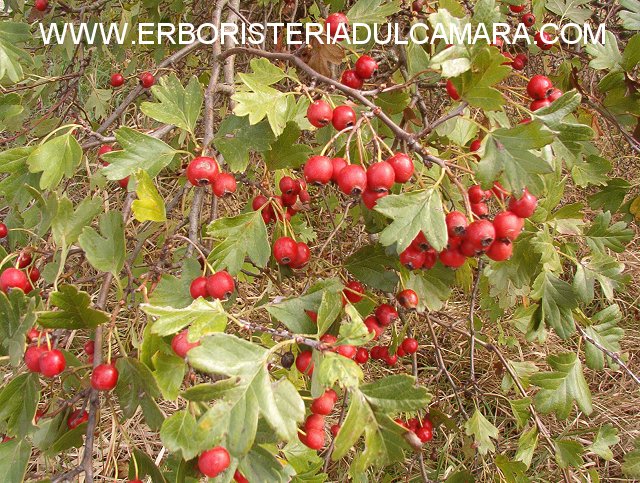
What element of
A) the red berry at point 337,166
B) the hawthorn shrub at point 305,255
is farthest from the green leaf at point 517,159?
the red berry at point 337,166

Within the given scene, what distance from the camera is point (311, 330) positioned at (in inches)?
41.6

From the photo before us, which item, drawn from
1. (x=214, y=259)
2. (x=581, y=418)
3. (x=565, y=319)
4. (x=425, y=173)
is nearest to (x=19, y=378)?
(x=214, y=259)

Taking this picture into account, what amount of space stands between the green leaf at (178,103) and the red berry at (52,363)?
0.61 m

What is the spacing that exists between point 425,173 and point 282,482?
0.83 metres

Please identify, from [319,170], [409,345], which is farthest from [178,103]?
[409,345]

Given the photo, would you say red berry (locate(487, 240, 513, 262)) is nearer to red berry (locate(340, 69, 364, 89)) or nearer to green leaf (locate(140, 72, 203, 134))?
red berry (locate(340, 69, 364, 89))

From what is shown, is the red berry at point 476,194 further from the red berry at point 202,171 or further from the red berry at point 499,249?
the red berry at point 202,171

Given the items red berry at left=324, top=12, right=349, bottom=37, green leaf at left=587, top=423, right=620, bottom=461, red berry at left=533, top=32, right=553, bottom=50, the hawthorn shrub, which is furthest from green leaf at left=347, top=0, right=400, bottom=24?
green leaf at left=587, top=423, right=620, bottom=461

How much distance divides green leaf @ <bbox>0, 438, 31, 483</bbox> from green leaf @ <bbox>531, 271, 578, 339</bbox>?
3.69 ft

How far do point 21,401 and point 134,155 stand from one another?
0.55m

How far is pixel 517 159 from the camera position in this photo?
3.30 ft

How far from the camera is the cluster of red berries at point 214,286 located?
3.44ft

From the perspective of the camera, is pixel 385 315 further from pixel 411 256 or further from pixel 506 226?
pixel 506 226

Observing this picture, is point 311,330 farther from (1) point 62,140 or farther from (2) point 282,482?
(1) point 62,140
